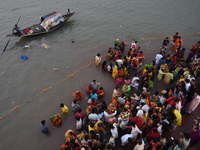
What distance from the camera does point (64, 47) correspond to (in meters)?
13.0

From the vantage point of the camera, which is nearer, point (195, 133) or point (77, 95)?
point (195, 133)

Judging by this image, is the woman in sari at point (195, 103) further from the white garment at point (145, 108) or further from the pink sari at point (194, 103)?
the white garment at point (145, 108)

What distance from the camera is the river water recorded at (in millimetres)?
7586

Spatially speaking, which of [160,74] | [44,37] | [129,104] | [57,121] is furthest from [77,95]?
[44,37]

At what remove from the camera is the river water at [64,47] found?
759 cm

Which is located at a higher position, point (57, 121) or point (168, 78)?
point (168, 78)

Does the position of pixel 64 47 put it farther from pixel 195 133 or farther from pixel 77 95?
pixel 195 133

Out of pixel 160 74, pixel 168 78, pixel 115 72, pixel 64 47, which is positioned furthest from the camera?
pixel 64 47

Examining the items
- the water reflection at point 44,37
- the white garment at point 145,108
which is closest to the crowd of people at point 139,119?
the white garment at point 145,108

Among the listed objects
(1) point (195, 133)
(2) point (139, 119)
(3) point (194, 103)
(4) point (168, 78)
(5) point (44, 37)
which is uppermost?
(5) point (44, 37)

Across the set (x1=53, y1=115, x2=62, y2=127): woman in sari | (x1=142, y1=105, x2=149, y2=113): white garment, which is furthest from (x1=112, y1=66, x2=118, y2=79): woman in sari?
(x1=53, y1=115, x2=62, y2=127): woman in sari

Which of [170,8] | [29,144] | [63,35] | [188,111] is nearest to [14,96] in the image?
[29,144]

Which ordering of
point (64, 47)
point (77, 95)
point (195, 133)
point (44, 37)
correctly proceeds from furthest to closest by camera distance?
point (44, 37), point (64, 47), point (77, 95), point (195, 133)

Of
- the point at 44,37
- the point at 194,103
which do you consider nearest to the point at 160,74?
the point at 194,103
